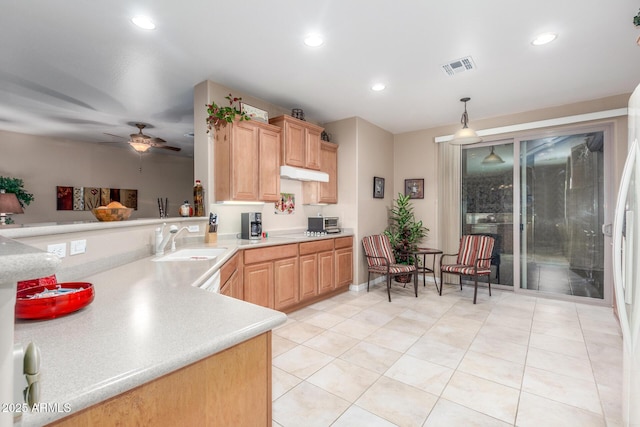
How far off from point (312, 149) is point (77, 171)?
5185 millimetres

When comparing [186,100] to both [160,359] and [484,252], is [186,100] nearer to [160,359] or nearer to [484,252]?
[160,359]

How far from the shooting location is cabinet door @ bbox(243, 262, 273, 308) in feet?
10.2

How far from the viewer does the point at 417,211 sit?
17.6ft

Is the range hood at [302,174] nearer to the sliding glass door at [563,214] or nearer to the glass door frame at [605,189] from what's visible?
the glass door frame at [605,189]

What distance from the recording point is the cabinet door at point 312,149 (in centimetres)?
421

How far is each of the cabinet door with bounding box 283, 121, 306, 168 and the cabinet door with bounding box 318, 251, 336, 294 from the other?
1.29 meters

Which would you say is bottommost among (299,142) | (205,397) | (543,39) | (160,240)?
(205,397)

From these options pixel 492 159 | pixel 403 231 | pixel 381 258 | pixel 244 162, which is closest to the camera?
pixel 244 162

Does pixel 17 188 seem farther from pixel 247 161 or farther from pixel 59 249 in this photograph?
pixel 59 249

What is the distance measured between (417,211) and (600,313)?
2.69m

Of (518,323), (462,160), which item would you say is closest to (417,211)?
(462,160)

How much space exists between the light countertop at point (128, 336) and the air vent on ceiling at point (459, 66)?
3.11 meters

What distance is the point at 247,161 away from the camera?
3504mm

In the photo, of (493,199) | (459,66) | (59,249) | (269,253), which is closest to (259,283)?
(269,253)
